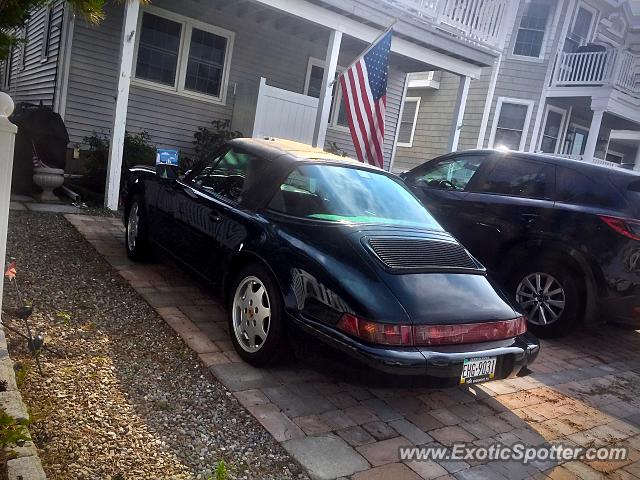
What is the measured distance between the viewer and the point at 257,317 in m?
3.54

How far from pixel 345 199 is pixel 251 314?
1.07 m

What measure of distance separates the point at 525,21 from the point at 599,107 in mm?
3509

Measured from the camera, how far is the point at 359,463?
276 cm

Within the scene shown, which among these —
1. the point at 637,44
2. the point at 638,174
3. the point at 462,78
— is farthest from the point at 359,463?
the point at 637,44

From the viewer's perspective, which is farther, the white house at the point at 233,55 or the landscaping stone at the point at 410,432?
the white house at the point at 233,55

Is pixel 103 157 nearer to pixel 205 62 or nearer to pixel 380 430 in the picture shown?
pixel 205 62

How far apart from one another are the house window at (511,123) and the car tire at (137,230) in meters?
12.1

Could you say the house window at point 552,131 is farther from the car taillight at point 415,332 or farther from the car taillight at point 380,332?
the car taillight at point 380,332

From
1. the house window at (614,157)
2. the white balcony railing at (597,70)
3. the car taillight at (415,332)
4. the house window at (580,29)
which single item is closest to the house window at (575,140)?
the white balcony railing at (597,70)

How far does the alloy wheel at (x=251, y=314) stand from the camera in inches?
138

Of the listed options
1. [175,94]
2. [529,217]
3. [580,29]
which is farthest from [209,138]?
[580,29]

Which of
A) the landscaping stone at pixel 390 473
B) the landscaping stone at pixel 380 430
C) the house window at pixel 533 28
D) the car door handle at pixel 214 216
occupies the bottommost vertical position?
the landscaping stone at pixel 390 473

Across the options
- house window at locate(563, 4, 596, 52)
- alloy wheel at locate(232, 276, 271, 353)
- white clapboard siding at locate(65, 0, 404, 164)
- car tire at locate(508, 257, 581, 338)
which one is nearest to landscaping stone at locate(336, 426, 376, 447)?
alloy wheel at locate(232, 276, 271, 353)

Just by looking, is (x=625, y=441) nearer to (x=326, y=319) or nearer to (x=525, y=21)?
(x=326, y=319)
